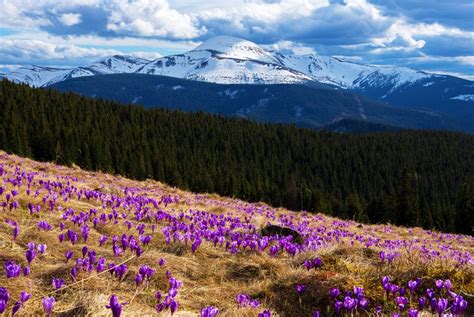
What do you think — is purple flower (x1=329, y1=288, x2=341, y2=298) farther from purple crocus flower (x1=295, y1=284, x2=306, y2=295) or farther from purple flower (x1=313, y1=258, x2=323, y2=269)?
purple flower (x1=313, y1=258, x2=323, y2=269)

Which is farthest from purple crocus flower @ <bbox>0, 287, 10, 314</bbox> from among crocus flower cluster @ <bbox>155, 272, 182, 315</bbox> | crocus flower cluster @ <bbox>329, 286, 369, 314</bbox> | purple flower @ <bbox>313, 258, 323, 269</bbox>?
purple flower @ <bbox>313, 258, 323, 269</bbox>

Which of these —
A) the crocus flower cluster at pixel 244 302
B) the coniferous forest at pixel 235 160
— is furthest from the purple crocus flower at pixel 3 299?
the coniferous forest at pixel 235 160

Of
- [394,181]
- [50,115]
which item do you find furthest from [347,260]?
[394,181]

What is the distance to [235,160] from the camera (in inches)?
6329

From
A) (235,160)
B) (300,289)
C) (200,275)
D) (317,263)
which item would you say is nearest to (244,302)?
(300,289)

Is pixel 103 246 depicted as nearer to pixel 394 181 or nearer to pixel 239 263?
pixel 239 263

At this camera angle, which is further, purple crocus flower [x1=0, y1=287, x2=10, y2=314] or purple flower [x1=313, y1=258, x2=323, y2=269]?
purple flower [x1=313, y1=258, x2=323, y2=269]

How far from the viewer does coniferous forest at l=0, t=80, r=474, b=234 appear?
95938 millimetres

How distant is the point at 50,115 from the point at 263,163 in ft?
261

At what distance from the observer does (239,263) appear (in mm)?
6973

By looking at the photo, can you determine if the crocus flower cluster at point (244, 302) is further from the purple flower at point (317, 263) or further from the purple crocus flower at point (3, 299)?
the purple crocus flower at point (3, 299)

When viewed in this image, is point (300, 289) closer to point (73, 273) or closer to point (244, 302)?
point (244, 302)

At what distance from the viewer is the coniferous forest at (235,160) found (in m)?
95.9

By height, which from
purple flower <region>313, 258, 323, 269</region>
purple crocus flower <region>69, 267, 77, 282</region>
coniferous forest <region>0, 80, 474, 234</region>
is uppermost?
purple crocus flower <region>69, 267, 77, 282</region>
